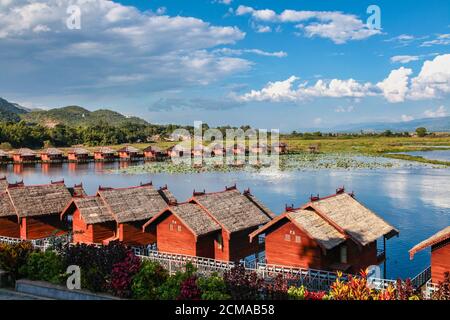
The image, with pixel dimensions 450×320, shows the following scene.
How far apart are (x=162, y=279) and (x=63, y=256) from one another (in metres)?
4.51

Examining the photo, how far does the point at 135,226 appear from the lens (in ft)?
103

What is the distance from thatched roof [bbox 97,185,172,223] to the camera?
101ft

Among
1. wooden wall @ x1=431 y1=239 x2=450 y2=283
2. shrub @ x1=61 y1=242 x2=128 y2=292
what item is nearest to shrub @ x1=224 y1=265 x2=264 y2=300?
shrub @ x1=61 y1=242 x2=128 y2=292

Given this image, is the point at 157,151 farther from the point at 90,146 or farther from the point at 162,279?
the point at 162,279

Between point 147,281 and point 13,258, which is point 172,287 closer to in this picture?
point 147,281

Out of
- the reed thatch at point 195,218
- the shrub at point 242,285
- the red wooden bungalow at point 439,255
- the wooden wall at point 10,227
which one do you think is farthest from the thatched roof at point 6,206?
the red wooden bungalow at point 439,255

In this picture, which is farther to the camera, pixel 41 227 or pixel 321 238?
pixel 41 227

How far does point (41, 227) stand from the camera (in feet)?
109

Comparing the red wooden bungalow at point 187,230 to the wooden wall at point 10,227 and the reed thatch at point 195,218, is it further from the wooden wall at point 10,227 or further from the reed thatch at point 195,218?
the wooden wall at point 10,227

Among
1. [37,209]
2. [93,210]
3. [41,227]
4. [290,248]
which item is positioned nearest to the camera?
[290,248]

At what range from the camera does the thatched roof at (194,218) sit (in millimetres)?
27203

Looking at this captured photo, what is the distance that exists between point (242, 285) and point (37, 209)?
22.0 metres

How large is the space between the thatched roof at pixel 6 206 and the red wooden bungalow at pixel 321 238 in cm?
1784

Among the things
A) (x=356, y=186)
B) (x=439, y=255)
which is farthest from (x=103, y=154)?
(x=439, y=255)
